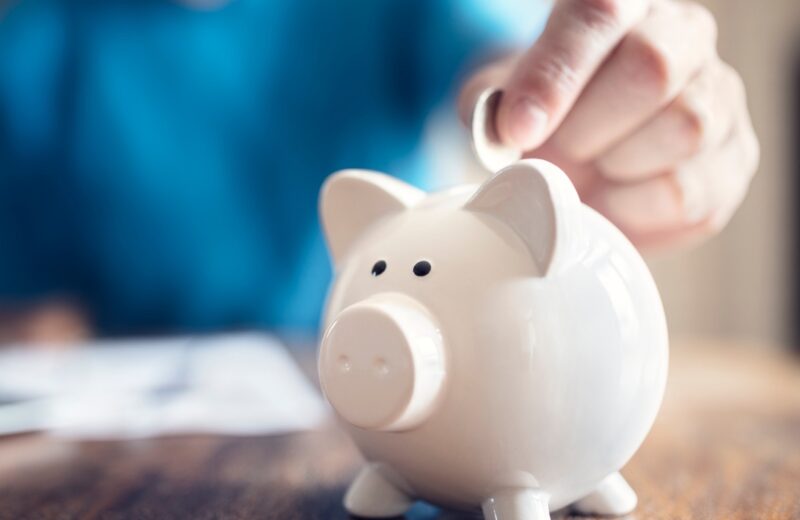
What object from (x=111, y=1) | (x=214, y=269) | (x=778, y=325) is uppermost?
(x=111, y=1)

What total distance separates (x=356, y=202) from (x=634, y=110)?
22 centimetres

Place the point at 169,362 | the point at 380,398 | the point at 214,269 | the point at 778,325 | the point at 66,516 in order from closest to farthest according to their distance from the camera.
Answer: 1. the point at 380,398
2. the point at 66,516
3. the point at 169,362
4. the point at 214,269
5. the point at 778,325

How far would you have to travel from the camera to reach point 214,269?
1.69 metres

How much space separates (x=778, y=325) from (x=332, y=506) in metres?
2.96

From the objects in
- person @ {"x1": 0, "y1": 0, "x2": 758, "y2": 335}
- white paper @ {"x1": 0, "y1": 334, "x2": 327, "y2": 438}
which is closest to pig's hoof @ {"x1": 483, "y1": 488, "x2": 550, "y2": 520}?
white paper @ {"x1": 0, "y1": 334, "x2": 327, "y2": 438}

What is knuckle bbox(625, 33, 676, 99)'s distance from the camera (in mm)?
553

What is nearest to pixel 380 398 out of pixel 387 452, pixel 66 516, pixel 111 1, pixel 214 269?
pixel 387 452

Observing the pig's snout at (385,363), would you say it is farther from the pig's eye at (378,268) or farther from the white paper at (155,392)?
the white paper at (155,392)

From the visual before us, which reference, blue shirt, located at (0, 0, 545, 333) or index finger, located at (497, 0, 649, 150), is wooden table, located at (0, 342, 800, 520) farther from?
Answer: blue shirt, located at (0, 0, 545, 333)

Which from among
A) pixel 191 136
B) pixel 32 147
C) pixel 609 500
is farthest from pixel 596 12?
pixel 32 147

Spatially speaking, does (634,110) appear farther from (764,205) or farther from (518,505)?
(764,205)

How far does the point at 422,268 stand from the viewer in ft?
1.35

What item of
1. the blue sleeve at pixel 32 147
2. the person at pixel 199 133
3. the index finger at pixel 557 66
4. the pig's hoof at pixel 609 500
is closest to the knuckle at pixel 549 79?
the index finger at pixel 557 66

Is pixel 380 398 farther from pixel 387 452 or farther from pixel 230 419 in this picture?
pixel 230 419
